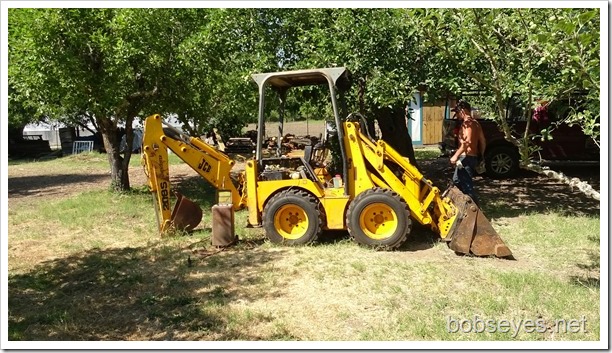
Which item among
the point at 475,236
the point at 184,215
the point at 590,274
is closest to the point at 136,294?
the point at 184,215

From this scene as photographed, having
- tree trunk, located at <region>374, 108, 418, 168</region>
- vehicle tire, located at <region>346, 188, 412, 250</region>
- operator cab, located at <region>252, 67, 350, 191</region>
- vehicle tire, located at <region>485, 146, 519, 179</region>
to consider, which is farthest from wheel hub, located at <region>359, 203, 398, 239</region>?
vehicle tire, located at <region>485, 146, 519, 179</region>

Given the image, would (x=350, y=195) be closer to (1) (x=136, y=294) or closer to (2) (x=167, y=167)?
(2) (x=167, y=167)

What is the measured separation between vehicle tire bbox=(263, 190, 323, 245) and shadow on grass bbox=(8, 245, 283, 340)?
0.36m

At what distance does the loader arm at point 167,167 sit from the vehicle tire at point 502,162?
22.9ft

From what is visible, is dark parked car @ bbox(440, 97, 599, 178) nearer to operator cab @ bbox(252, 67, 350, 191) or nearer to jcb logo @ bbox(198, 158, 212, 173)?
operator cab @ bbox(252, 67, 350, 191)

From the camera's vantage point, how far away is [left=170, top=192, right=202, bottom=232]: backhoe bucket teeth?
754cm

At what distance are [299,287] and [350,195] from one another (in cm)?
180

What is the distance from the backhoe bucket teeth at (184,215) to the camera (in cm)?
754

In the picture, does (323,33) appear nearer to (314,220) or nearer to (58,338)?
(314,220)

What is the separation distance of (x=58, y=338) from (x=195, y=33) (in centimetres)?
701

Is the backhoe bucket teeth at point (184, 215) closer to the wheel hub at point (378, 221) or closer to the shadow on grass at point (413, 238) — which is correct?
the shadow on grass at point (413, 238)

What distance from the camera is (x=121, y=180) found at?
38.2 ft

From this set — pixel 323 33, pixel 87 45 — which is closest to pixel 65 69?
pixel 87 45

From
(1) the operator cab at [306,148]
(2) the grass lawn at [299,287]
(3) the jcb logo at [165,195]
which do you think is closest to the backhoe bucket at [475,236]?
(2) the grass lawn at [299,287]
